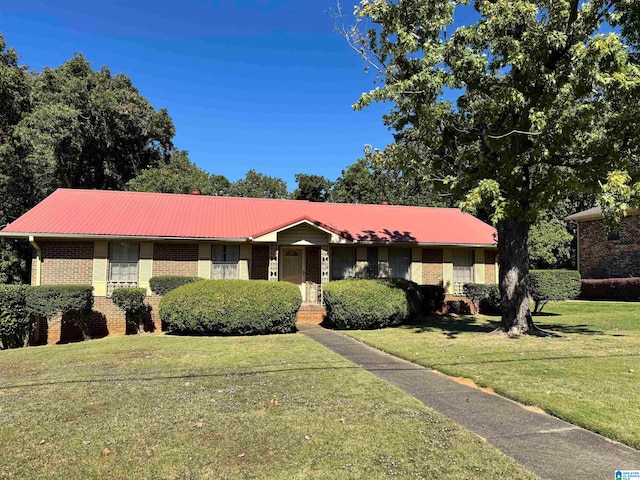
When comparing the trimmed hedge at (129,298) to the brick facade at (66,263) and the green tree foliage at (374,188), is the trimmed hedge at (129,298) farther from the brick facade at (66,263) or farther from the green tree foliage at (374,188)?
the green tree foliage at (374,188)

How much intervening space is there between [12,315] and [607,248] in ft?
102

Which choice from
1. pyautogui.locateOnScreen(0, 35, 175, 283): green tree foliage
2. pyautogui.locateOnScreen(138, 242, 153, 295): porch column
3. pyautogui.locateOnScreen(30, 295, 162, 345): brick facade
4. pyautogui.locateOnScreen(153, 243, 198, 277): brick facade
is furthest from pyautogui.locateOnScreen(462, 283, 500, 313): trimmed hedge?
pyautogui.locateOnScreen(0, 35, 175, 283): green tree foliage

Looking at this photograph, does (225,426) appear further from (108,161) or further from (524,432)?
(108,161)

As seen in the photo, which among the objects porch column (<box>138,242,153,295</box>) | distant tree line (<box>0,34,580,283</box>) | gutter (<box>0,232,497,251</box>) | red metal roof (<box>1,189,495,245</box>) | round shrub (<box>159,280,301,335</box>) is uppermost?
distant tree line (<box>0,34,580,283</box>)

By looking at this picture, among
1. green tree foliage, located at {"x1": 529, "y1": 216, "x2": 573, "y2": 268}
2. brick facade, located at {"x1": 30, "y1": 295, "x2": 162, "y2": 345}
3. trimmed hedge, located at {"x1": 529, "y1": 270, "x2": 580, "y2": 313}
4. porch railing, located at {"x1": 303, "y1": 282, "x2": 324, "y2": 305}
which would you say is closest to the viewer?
brick facade, located at {"x1": 30, "y1": 295, "x2": 162, "y2": 345}

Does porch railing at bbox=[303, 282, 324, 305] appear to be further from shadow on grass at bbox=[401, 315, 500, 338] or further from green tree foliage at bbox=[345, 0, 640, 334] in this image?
green tree foliage at bbox=[345, 0, 640, 334]

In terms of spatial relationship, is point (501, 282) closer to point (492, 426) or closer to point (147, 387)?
point (492, 426)

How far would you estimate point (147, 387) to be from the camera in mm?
6879

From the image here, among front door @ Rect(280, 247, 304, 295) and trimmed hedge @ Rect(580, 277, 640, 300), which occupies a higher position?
front door @ Rect(280, 247, 304, 295)

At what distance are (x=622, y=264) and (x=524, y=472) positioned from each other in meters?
28.8

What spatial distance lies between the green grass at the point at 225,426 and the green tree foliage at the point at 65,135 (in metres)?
14.6

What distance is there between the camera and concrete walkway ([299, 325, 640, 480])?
4.09m

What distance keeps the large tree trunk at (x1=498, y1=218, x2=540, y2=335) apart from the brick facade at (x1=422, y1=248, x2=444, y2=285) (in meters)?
6.21

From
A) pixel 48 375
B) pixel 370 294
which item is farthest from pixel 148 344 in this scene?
pixel 370 294
